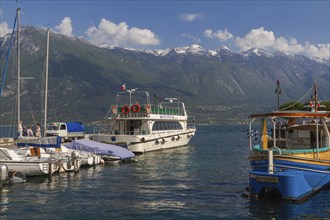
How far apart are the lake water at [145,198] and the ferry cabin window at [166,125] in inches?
831

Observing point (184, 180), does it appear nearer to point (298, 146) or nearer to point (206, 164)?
point (298, 146)

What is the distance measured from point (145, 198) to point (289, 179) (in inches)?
360

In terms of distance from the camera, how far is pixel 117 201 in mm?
25266

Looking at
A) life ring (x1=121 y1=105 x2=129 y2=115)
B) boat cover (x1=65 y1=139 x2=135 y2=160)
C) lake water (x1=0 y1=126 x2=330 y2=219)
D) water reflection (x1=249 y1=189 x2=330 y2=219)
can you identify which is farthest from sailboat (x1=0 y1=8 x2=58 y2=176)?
life ring (x1=121 y1=105 x2=129 y2=115)

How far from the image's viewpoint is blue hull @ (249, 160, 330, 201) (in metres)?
22.9

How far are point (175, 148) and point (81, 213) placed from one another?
44019 millimetres

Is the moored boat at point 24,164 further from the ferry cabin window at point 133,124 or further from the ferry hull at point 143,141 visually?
the ferry cabin window at point 133,124

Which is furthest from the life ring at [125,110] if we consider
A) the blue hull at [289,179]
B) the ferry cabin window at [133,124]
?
the blue hull at [289,179]

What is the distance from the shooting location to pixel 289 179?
894 inches

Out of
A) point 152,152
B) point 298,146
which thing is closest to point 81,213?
point 298,146

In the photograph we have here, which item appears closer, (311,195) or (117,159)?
(311,195)

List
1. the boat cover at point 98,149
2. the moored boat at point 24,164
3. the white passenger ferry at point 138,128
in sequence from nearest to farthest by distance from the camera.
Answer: the moored boat at point 24,164, the boat cover at point 98,149, the white passenger ferry at point 138,128

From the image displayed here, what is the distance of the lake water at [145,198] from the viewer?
71.7 ft

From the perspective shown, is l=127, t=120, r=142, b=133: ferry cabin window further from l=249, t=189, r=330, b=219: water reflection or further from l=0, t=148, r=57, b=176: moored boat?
l=249, t=189, r=330, b=219: water reflection
